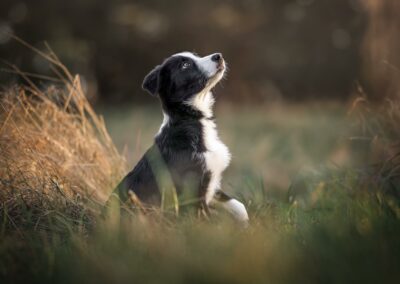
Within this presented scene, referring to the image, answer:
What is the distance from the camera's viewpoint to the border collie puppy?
4082 millimetres

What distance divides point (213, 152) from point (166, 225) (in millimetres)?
1021

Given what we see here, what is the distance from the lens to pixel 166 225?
11.3ft

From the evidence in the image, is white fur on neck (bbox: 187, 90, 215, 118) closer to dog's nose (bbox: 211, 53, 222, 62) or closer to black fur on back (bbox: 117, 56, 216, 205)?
black fur on back (bbox: 117, 56, 216, 205)

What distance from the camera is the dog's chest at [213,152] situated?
13.9ft

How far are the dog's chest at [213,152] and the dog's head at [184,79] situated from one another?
291 millimetres

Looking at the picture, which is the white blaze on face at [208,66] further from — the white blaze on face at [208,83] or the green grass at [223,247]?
the green grass at [223,247]

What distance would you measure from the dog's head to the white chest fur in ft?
1.00

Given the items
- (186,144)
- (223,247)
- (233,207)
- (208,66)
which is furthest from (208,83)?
(223,247)

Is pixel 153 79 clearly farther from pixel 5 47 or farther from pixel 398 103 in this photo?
pixel 5 47

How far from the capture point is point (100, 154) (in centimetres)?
511

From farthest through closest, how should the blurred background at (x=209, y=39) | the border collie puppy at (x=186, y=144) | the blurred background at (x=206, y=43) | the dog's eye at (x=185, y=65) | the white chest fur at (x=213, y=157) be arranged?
the blurred background at (x=209, y=39) < the blurred background at (x=206, y=43) < the dog's eye at (x=185, y=65) < the white chest fur at (x=213, y=157) < the border collie puppy at (x=186, y=144)

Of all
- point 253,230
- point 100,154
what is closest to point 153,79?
point 100,154

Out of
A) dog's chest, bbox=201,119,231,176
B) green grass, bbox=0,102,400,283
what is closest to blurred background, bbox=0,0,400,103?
dog's chest, bbox=201,119,231,176

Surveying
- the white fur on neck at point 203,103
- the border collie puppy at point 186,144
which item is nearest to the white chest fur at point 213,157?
the border collie puppy at point 186,144
